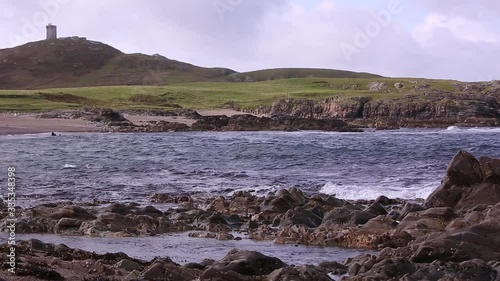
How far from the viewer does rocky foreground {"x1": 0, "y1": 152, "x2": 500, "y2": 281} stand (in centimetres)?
1288

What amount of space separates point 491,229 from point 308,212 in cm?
704

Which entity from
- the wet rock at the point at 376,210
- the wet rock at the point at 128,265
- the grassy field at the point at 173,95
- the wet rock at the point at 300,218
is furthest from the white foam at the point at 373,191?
the grassy field at the point at 173,95

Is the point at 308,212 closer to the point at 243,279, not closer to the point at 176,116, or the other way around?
the point at 243,279

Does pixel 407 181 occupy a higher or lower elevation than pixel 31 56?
lower

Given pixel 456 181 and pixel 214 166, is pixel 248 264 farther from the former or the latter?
pixel 214 166

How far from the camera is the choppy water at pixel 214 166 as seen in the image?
99.1 feet

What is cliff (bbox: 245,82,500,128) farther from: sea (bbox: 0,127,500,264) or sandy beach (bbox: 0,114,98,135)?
sea (bbox: 0,127,500,264)

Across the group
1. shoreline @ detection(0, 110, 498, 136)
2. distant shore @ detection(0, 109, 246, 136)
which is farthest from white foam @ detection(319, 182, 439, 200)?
shoreline @ detection(0, 110, 498, 136)

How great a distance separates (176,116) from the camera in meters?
97.1

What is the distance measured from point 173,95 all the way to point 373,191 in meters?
108

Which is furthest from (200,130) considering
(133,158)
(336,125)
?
(133,158)

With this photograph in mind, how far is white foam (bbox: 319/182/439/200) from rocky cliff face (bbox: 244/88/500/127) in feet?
217

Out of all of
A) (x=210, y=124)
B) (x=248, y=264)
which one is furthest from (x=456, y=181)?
(x=210, y=124)

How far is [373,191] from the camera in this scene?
28656 mm
